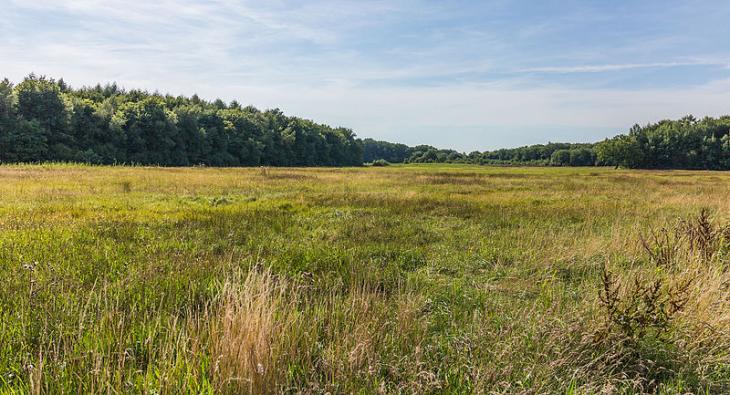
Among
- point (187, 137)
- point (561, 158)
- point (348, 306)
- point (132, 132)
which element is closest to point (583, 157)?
point (561, 158)

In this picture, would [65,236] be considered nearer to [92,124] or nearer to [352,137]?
[92,124]

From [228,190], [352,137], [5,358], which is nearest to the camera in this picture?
[5,358]

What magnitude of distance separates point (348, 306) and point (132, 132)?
84.8m

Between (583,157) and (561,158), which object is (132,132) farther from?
(583,157)

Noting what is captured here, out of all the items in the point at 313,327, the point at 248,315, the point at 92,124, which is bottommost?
the point at 313,327

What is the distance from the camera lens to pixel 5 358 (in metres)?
3.79

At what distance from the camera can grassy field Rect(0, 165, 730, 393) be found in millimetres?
3693

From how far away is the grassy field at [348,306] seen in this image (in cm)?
369

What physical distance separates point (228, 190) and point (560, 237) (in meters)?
18.7

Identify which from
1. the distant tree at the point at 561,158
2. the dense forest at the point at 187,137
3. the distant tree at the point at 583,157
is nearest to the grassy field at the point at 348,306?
the dense forest at the point at 187,137

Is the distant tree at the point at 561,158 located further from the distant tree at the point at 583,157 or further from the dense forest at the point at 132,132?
the dense forest at the point at 132,132

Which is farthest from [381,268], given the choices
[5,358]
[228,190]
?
[228,190]

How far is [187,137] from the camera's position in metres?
89.8

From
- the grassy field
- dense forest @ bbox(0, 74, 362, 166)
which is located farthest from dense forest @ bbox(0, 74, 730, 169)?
the grassy field
